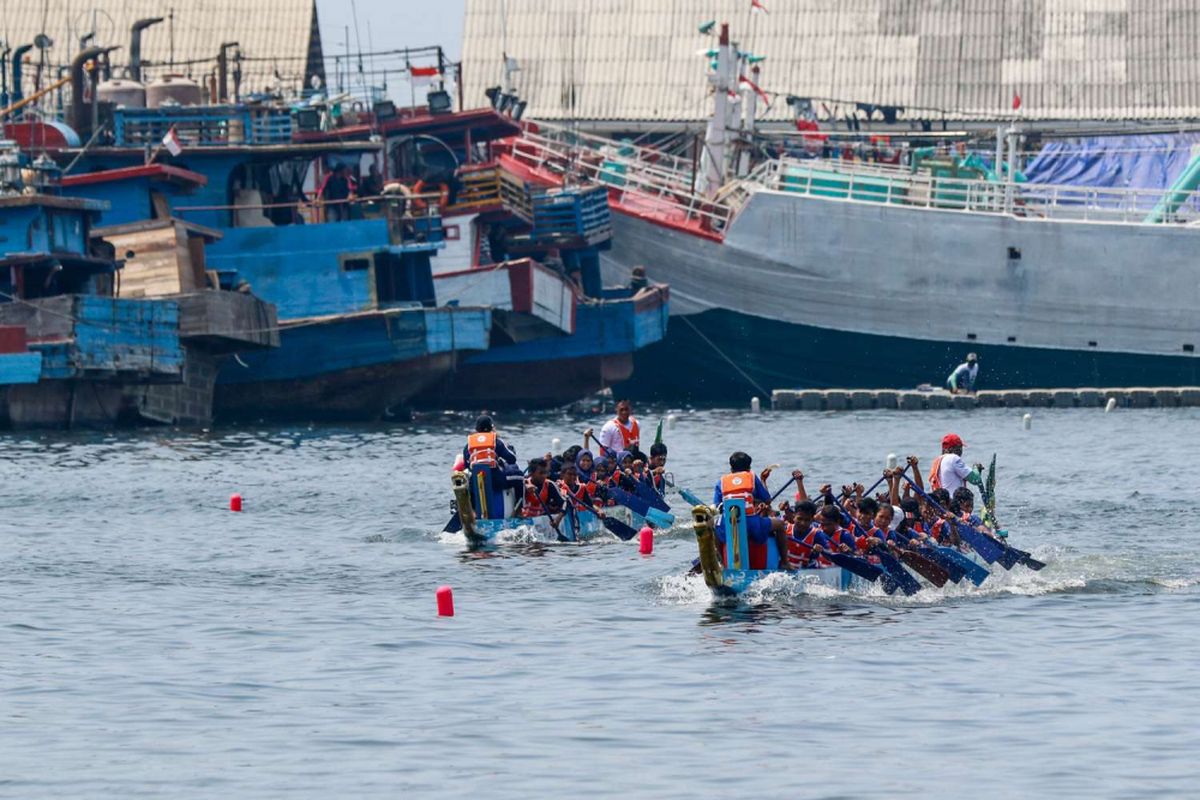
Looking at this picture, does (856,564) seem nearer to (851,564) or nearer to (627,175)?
(851,564)

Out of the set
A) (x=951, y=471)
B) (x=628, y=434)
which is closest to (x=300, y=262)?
(x=628, y=434)

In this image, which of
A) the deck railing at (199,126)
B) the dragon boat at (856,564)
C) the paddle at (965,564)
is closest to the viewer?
the dragon boat at (856,564)

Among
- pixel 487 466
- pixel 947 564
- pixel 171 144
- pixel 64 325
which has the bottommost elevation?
pixel 947 564

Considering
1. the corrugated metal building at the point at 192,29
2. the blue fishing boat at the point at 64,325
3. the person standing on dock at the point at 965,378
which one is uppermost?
the corrugated metal building at the point at 192,29

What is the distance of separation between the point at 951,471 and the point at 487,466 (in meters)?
7.48

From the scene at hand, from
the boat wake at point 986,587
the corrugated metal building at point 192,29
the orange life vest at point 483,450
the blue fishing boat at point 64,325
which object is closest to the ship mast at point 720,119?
the blue fishing boat at point 64,325

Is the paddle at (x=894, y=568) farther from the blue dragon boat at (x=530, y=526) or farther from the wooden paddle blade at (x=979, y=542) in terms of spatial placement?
the blue dragon boat at (x=530, y=526)

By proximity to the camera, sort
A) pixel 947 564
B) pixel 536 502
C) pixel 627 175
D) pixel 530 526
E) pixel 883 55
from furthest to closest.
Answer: pixel 883 55 < pixel 627 175 < pixel 536 502 < pixel 530 526 < pixel 947 564

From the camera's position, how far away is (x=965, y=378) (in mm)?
68938

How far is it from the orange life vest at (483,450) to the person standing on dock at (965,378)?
110 feet

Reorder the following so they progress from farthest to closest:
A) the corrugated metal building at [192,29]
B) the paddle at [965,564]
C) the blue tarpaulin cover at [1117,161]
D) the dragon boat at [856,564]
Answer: the corrugated metal building at [192,29], the blue tarpaulin cover at [1117,161], the paddle at [965,564], the dragon boat at [856,564]

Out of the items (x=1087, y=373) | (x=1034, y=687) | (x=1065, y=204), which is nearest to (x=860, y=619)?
(x=1034, y=687)

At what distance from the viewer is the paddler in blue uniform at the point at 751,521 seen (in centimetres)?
2941

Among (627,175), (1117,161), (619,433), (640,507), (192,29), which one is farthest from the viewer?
(192,29)
